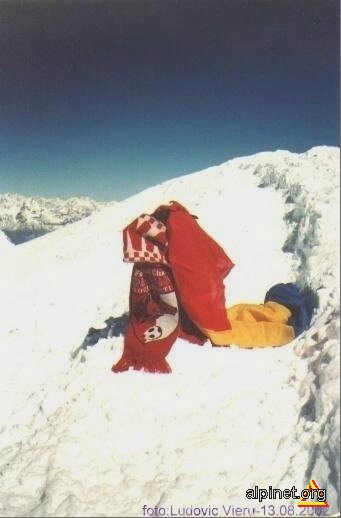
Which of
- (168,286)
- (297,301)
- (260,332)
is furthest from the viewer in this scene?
(168,286)

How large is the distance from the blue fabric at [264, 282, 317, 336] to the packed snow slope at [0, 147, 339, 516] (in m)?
0.15

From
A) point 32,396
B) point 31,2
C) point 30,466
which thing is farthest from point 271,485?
point 31,2

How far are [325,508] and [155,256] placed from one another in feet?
8.36

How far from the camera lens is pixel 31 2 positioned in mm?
5191

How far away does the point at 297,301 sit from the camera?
4.55 metres

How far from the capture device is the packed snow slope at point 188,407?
343cm

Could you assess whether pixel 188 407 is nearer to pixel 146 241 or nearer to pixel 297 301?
pixel 297 301

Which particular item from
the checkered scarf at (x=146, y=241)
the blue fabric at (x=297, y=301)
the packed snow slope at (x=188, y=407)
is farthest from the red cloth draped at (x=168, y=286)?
the blue fabric at (x=297, y=301)

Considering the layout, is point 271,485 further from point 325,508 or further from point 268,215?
point 268,215

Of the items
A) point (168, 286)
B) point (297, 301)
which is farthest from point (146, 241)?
point (297, 301)

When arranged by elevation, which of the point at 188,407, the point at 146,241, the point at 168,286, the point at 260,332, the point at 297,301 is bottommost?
the point at 188,407

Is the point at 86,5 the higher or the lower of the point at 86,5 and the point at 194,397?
the higher

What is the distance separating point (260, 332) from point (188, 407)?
936 millimetres

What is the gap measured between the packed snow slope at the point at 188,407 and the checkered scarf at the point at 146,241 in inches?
35.4
